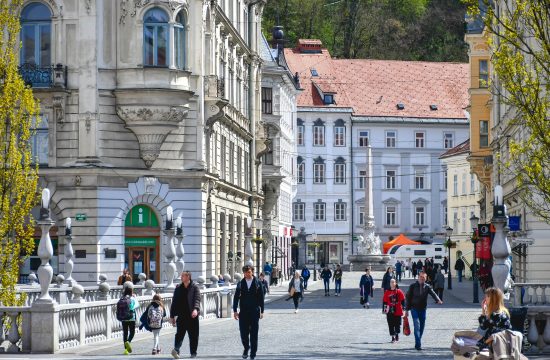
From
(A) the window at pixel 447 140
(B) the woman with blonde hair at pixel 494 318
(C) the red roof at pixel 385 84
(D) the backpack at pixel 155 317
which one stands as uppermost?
(C) the red roof at pixel 385 84

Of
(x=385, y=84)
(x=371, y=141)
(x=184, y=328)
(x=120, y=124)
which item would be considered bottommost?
(x=184, y=328)

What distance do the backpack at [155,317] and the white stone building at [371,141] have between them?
8431 centimetres

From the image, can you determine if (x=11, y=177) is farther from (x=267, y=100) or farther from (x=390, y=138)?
(x=390, y=138)

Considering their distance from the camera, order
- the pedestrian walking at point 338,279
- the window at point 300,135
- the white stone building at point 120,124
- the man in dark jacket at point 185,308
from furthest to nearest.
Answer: the window at point 300,135
the pedestrian walking at point 338,279
the white stone building at point 120,124
the man in dark jacket at point 185,308

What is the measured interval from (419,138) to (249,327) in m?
94.0

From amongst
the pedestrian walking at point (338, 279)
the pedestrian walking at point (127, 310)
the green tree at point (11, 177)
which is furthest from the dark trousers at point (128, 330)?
the pedestrian walking at point (338, 279)

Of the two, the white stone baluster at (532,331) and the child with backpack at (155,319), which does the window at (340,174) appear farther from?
the white stone baluster at (532,331)

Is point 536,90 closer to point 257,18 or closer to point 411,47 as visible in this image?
point 257,18

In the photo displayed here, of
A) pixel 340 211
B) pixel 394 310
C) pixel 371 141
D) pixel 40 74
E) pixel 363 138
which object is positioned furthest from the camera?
pixel 371 141

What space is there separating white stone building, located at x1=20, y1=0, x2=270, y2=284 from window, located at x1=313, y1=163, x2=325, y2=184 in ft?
208

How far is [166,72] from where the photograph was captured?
5050cm

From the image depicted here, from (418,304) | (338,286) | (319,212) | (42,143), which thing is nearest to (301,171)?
(319,212)

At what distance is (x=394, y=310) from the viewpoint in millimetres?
31812

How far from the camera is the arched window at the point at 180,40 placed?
51125 mm
